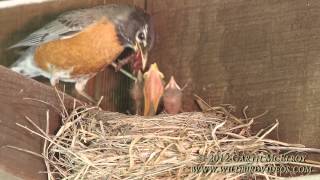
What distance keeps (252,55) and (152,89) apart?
1.20 feet

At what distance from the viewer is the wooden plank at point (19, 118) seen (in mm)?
1753

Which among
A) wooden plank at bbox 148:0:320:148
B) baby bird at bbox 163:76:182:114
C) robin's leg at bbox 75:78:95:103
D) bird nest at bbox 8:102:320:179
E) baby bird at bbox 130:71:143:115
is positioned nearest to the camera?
bird nest at bbox 8:102:320:179

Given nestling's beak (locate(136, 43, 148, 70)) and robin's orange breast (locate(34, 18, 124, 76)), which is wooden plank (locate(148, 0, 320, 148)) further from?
robin's orange breast (locate(34, 18, 124, 76))

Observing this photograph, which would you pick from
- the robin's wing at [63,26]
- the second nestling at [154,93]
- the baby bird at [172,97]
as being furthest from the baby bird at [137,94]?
the robin's wing at [63,26]

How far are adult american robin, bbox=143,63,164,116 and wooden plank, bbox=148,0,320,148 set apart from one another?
2.4 inches

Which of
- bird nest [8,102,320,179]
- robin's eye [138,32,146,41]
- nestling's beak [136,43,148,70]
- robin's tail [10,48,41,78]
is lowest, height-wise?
bird nest [8,102,320,179]

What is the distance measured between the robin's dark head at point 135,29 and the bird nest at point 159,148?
17.4 inches

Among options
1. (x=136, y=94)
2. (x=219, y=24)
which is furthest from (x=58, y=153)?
(x=219, y=24)

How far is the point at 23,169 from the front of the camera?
5.84ft

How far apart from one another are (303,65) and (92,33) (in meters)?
0.84

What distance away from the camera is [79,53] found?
2453 millimetres

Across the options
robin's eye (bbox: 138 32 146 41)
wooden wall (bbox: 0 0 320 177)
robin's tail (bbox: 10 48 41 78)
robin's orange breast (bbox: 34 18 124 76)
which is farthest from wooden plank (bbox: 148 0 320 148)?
robin's tail (bbox: 10 48 41 78)

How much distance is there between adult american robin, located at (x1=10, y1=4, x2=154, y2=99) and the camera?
2438mm

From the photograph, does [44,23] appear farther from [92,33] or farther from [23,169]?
[23,169]
